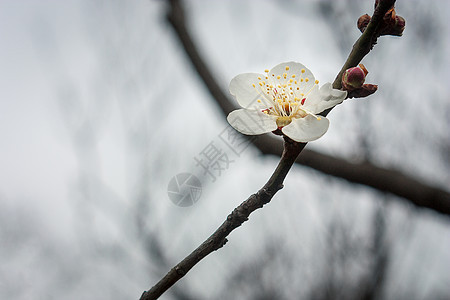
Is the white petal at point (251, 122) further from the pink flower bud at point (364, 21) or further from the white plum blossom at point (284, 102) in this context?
the pink flower bud at point (364, 21)

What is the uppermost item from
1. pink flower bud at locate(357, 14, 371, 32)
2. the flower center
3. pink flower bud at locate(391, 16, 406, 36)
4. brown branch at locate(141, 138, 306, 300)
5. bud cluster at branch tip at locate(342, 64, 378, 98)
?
the flower center

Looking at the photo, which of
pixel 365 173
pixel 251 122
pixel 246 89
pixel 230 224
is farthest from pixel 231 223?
pixel 365 173

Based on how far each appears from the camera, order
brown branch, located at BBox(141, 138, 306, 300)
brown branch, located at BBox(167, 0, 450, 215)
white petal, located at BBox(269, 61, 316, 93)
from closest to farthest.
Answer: brown branch, located at BBox(141, 138, 306, 300), white petal, located at BBox(269, 61, 316, 93), brown branch, located at BBox(167, 0, 450, 215)

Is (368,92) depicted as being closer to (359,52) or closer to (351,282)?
(359,52)

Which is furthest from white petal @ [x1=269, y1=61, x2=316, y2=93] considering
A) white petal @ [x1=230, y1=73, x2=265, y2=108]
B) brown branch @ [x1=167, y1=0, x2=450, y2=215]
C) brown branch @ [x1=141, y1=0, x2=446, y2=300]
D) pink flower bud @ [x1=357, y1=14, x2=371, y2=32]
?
brown branch @ [x1=167, y1=0, x2=450, y2=215]

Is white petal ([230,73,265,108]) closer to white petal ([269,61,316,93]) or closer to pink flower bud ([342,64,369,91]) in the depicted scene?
white petal ([269,61,316,93])

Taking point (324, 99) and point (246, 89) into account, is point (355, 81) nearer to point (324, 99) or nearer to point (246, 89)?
point (324, 99)

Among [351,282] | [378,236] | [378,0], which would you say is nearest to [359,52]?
[378,0]
